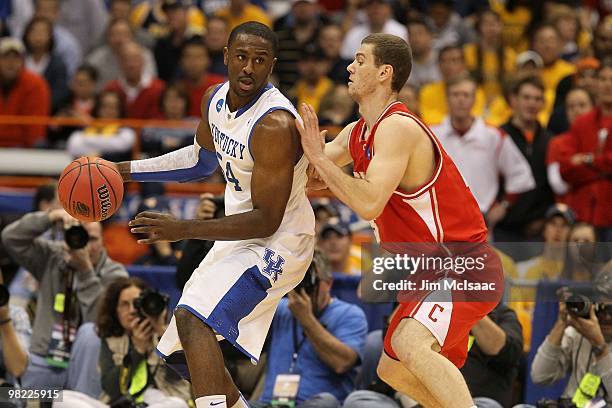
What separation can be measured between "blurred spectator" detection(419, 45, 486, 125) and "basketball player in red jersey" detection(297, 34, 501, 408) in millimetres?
5980

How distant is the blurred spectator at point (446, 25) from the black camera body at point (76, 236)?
22.7 ft

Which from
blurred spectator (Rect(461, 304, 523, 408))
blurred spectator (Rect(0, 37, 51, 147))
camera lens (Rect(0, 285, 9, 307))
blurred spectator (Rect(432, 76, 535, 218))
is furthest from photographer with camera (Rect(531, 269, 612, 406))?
blurred spectator (Rect(0, 37, 51, 147))

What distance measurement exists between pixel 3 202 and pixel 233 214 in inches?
236

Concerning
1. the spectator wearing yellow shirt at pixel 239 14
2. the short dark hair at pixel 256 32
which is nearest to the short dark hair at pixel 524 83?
the spectator wearing yellow shirt at pixel 239 14

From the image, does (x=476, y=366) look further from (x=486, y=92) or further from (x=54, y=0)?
(x=54, y=0)

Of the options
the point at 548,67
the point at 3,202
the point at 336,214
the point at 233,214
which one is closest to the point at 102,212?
the point at 233,214

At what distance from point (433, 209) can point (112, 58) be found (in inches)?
341

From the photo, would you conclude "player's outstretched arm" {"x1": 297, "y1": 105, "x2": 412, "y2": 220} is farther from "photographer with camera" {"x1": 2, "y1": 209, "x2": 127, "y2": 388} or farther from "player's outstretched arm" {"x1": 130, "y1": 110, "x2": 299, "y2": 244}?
"photographer with camera" {"x1": 2, "y1": 209, "x2": 127, "y2": 388}

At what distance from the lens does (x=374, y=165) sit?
6762 mm

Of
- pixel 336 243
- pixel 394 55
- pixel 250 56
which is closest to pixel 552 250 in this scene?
pixel 336 243

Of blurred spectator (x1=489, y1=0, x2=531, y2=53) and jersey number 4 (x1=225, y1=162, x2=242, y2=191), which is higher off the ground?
blurred spectator (x1=489, y1=0, x2=531, y2=53)

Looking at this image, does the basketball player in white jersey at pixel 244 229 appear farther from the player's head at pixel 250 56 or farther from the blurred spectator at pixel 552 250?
the blurred spectator at pixel 552 250

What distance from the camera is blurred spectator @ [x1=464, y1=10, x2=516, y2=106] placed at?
13.6 metres

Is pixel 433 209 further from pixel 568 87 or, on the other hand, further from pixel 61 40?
pixel 61 40
